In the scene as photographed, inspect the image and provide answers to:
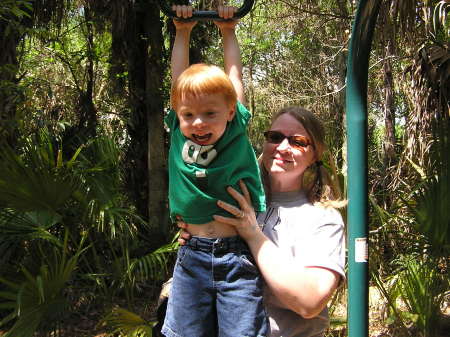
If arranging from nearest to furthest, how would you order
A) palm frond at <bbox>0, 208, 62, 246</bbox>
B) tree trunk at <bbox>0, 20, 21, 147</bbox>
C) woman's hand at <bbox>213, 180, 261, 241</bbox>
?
1. woman's hand at <bbox>213, 180, 261, 241</bbox>
2. palm frond at <bbox>0, 208, 62, 246</bbox>
3. tree trunk at <bbox>0, 20, 21, 147</bbox>

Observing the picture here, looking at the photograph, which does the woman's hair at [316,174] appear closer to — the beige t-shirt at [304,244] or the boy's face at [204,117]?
the beige t-shirt at [304,244]

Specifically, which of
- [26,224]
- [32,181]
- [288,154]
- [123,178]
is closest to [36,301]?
[26,224]

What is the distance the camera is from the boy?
171 cm

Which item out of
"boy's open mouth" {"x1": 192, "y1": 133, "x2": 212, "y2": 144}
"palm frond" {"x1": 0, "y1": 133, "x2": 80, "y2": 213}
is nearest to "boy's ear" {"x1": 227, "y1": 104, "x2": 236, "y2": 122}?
"boy's open mouth" {"x1": 192, "y1": 133, "x2": 212, "y2": 144}

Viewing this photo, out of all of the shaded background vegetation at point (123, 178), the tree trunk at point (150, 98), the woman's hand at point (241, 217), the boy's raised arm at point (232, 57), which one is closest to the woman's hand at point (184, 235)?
the woman's hand at point (241, 217)

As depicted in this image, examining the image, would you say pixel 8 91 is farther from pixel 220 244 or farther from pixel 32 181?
pixel 220 244

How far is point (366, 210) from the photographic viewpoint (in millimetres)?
1752

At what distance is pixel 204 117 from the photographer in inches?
68.6

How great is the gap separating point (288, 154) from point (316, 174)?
19cm

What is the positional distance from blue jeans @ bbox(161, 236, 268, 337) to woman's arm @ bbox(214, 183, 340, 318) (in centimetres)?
8

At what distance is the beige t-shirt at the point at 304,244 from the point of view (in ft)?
5.52

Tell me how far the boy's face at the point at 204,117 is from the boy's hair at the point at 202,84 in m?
0.02

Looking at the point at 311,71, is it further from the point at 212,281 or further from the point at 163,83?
the point at 212,281

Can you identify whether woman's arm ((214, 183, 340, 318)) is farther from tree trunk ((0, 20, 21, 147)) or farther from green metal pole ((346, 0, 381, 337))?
tree trunk ((0, 20, 21, 147))
